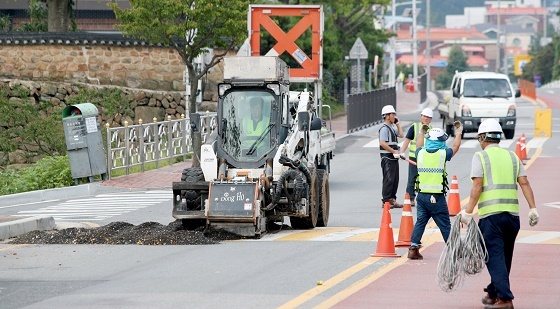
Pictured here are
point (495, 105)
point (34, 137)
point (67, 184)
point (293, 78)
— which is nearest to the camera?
point (67, 184)

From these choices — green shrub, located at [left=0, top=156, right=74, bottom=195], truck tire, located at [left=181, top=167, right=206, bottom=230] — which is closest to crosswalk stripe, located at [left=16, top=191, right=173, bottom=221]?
green shrub, located at [left=0, top=156, right=74, bottom=195]

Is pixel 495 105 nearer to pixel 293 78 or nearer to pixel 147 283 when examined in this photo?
pixel 293 78

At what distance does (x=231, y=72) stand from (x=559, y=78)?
102 metres

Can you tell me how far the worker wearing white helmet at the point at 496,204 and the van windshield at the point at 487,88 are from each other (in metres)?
27.7

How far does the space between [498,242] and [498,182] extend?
0.57m

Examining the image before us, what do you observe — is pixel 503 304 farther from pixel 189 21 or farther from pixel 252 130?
pixel 189 21

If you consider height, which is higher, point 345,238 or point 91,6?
point 91,6

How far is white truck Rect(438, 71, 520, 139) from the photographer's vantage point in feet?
127

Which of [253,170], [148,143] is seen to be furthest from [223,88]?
[148,143]

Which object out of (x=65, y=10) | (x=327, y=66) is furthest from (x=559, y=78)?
(x=65, y=10)

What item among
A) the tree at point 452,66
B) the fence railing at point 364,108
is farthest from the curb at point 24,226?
the tree at point 452,66

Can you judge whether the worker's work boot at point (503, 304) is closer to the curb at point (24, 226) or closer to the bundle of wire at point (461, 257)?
the bundle of wire at point (461, 257)

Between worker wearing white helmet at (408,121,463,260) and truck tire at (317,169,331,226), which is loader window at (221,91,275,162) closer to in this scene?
truck tire at (317,169,331,226)

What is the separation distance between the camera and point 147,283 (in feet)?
45.4
